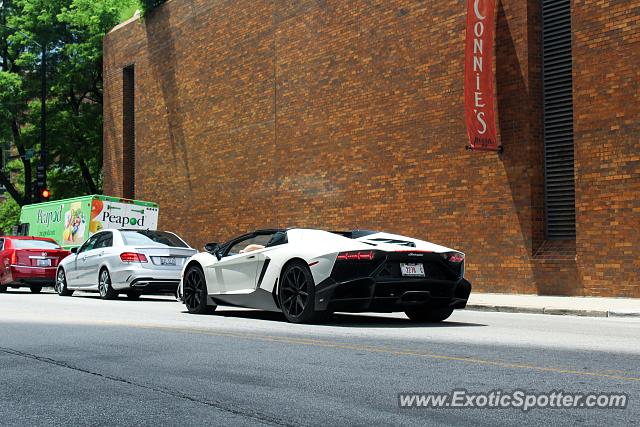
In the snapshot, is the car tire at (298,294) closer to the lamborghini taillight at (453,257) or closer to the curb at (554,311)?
the lamborghini taillight at (453,257)

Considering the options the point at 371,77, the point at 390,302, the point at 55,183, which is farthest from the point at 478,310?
the point at 55,183

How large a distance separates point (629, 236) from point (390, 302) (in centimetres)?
818

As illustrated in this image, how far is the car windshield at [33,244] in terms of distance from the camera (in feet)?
78.5

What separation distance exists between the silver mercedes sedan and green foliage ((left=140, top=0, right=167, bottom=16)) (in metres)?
16.5

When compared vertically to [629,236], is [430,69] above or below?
above

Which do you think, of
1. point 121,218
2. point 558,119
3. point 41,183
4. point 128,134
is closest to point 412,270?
point 558,119

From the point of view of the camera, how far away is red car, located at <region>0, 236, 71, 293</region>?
77.4 ft

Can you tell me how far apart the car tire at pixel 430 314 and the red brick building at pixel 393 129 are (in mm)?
6635

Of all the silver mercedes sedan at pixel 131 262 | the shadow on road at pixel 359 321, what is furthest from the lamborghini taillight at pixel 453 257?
the silver mercedes sedan at pixel 131 262

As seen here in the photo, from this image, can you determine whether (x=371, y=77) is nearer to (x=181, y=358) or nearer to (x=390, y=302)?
(x=390, y=302)

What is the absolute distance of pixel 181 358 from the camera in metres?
8.48

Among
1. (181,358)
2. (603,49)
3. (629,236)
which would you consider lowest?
(181,358)

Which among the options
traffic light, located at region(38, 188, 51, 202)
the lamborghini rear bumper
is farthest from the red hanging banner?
traffic light, located at region(38, 188, 51, 202)

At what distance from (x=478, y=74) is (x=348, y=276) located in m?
9.82
